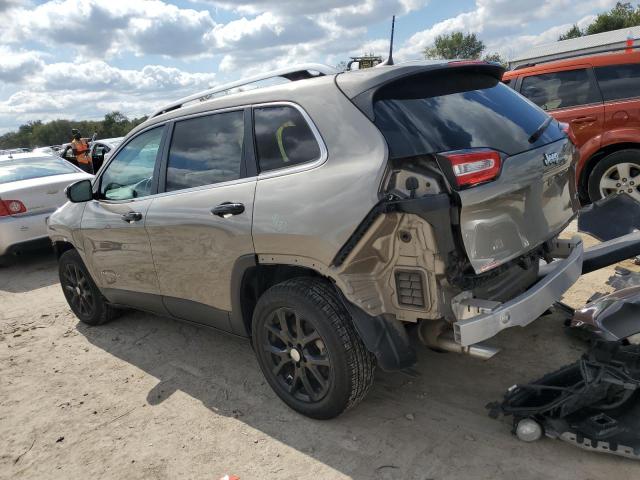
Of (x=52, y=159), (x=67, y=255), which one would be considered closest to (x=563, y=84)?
(x=67, y=255)

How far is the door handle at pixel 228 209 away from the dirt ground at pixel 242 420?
1.25 meters

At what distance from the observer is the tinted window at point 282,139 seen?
9.42ft

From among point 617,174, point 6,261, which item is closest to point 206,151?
point 617,174

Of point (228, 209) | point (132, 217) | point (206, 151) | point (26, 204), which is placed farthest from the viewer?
point (26, 204)

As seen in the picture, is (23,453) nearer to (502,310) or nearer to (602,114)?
(502,310)

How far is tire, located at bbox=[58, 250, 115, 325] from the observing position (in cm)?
487

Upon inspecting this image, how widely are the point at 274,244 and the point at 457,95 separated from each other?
1.29 m

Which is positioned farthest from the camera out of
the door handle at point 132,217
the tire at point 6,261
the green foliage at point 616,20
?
the green foliage at point 616,20

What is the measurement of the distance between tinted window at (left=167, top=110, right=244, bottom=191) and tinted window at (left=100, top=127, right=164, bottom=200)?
0.28m

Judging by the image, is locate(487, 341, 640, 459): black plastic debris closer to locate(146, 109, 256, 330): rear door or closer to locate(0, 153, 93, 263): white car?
locate(146, 109, 256, 330): rear door

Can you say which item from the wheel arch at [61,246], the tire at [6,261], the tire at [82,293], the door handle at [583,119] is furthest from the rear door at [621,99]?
the tire at [6,261]

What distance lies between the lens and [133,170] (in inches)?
161

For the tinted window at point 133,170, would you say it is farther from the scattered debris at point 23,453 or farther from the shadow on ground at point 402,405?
the scattered debris at point 23,453

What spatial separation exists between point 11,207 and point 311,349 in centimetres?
611
